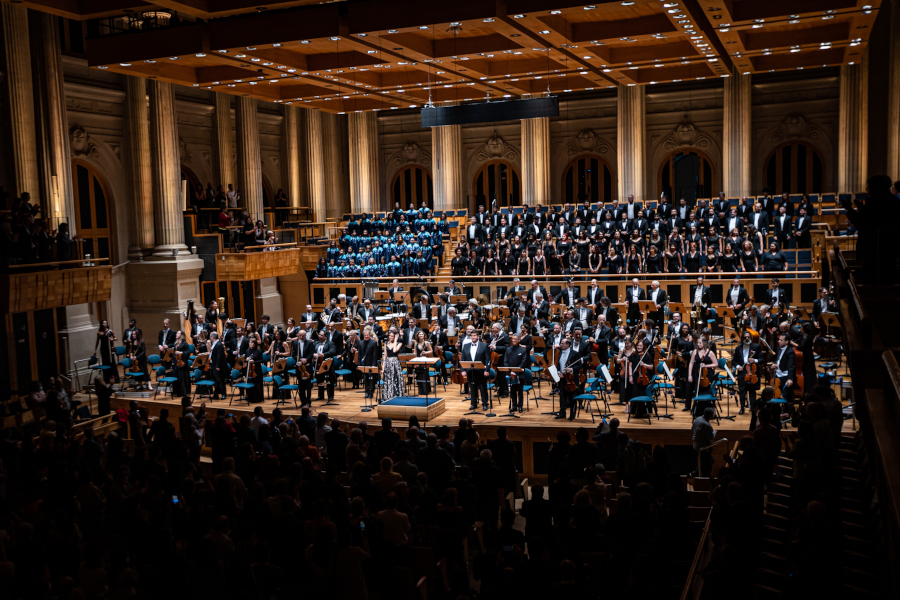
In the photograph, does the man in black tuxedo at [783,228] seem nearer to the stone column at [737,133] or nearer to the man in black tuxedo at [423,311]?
the stone column at [737,133]

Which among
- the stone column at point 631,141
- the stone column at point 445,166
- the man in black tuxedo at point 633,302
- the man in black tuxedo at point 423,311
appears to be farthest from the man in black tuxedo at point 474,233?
the stone column at point 631,141

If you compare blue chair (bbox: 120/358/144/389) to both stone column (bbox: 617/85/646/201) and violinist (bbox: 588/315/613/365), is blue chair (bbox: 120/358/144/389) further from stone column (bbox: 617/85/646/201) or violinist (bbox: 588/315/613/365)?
stone column (bbox: 617/85/646/201)

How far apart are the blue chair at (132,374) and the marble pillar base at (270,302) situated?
25.8 ft

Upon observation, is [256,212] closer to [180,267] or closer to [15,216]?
[180,267]

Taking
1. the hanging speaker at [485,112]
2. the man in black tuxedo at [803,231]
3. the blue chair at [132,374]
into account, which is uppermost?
the hanging speaker at [485,112]

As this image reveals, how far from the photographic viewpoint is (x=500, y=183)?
31391 mm

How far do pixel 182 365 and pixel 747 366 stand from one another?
420 inches

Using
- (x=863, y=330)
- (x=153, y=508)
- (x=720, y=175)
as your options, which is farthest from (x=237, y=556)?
(x=720, y=175)

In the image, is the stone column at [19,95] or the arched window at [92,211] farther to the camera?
the arched window at [92,211]

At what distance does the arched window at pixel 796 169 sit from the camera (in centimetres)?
2717

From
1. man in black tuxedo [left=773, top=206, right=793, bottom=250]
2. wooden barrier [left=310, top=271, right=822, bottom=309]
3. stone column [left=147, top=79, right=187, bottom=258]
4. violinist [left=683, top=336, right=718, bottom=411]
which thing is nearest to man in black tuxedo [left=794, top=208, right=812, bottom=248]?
man in black tuxedo [left=773, top=206, right=793, bottom=250]

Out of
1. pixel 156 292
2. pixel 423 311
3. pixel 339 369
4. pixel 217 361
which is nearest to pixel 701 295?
pixel 423 311

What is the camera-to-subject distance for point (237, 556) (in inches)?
264

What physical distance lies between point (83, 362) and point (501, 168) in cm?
1693
